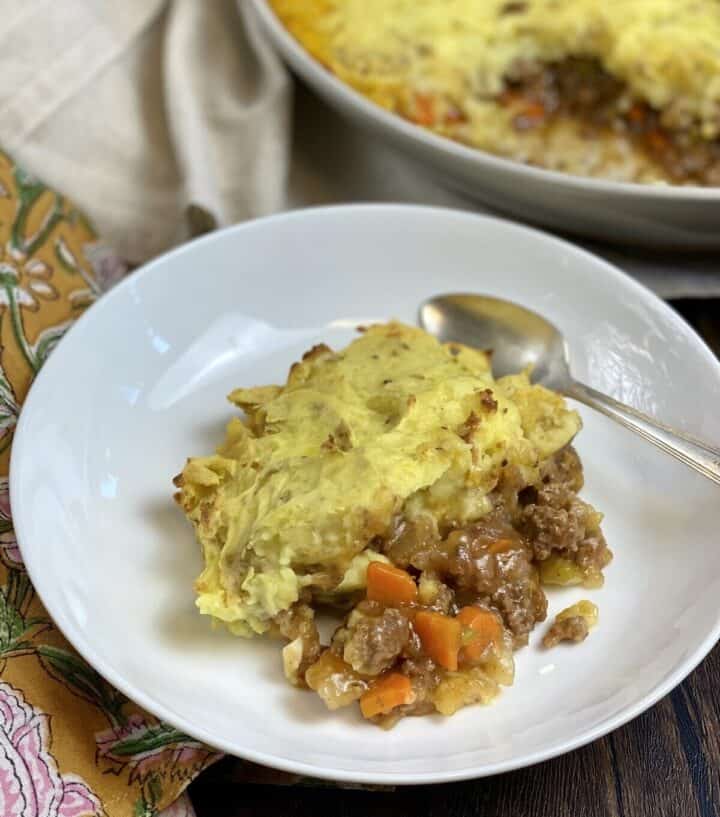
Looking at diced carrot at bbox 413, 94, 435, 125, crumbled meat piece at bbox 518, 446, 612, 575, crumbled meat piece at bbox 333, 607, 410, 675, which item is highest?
diced carrot at bbox 413, 94, 435, 125

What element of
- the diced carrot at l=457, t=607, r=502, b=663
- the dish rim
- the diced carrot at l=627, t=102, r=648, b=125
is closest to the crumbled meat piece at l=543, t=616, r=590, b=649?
the diced carrot at l=457, t=607, r=502, b=663

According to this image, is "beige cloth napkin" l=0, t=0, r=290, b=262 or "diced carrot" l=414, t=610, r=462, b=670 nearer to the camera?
"diced carrot" l=414, t=610, r=462, b=670

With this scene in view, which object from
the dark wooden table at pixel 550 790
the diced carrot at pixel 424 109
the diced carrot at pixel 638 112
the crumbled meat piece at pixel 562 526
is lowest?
the dark wooden table at pixel 550 790

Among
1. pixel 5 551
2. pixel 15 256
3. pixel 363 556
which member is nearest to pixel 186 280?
pixel 15 256

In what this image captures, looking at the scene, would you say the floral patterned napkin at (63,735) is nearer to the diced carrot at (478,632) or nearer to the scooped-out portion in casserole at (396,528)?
the scooped-out portion in casserole at (396,528)

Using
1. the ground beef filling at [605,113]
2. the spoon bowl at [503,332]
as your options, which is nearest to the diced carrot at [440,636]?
the spoon bowl at [503,332]

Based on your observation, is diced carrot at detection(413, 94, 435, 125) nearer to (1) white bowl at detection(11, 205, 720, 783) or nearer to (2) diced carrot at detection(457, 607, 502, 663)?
(1) white bowl at detection(11, 205, 720, 783)

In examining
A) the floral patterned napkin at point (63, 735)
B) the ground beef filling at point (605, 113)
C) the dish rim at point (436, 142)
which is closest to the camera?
the floral patterned napkin at point (63, 735)

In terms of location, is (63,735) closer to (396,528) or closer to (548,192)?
(396,528)
